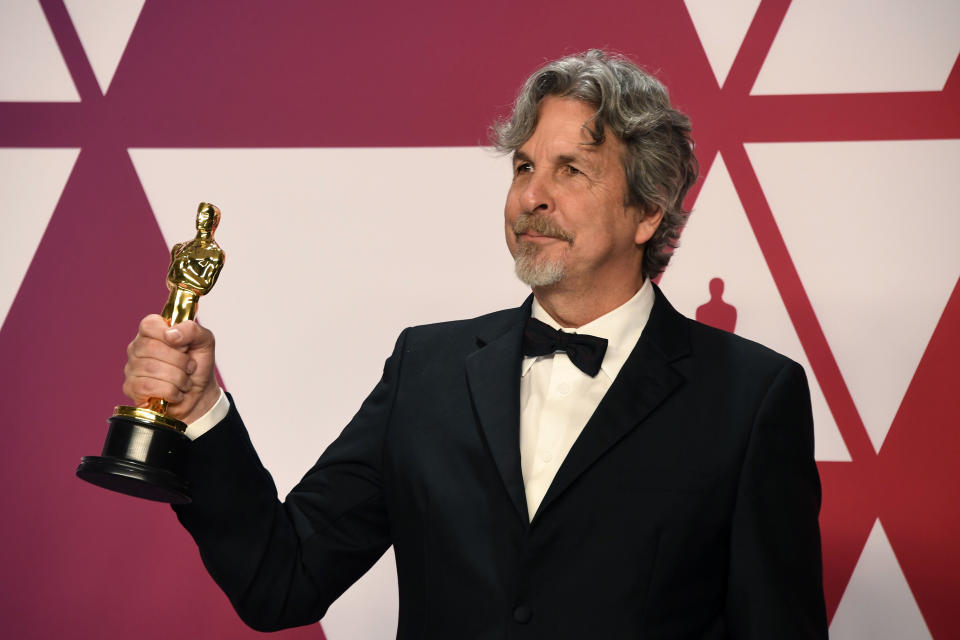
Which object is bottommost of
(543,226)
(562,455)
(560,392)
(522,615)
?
(522,615)

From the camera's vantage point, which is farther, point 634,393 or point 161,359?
point 634,393

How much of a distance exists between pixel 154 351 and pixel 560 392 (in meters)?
0.72

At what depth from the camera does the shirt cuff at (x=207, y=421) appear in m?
1.58

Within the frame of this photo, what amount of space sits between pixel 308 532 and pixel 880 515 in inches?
61.0

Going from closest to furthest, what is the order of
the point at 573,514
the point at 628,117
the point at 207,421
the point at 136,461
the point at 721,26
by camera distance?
the point at 136,461, the point at 207,421, the point at 573,514, the point at 628,117, the point at 721,26

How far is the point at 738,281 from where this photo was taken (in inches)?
106

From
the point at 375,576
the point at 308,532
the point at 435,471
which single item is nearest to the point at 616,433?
the point at 435,471

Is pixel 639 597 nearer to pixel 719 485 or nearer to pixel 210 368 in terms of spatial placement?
pixel 719 485

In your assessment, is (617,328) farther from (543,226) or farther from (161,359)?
(161,359)

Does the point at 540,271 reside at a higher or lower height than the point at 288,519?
higher

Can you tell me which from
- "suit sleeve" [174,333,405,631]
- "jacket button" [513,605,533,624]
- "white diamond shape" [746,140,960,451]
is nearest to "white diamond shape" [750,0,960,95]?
"white diamond shape" [746,140,960,451]

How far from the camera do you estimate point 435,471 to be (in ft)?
5.93

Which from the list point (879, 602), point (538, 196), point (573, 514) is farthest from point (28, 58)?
point (879, 602)

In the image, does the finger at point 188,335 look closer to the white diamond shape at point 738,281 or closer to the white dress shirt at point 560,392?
the white dress shirt at point 560,392
